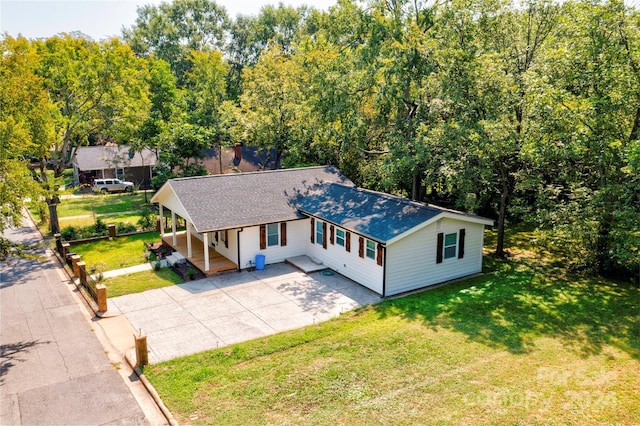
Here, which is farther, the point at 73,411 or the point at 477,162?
the point at 477,162

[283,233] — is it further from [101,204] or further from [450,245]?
[101,204]

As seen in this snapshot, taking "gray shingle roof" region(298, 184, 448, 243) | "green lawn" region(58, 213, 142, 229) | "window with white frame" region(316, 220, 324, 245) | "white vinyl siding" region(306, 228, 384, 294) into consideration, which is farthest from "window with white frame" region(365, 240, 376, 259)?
"green lawn" region(58, 213, 142, 229)

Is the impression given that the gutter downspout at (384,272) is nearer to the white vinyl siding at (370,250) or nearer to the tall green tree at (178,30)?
the white vinyl siding at (370,250)

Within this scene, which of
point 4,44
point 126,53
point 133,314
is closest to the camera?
point 133,314

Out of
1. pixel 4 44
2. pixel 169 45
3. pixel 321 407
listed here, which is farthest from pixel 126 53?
pixel 169 45

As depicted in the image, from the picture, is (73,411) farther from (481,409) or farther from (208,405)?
(481,409)

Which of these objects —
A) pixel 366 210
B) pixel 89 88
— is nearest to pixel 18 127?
pixel 89 88
